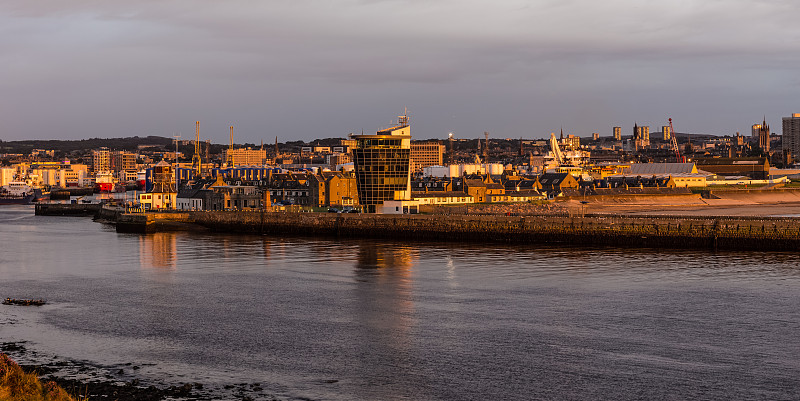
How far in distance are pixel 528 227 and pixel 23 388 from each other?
53.2 m

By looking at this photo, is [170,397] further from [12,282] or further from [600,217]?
[600,217]

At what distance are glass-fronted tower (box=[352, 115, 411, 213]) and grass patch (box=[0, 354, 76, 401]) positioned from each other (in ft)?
195

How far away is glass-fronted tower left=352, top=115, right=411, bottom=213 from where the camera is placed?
81000mm

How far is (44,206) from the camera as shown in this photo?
126312mm

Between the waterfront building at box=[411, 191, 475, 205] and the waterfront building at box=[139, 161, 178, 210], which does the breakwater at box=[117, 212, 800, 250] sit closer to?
the waterfront building at box=[139, 161, 178, 210]

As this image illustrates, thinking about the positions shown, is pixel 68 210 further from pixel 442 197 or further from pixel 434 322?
pixel 434 322

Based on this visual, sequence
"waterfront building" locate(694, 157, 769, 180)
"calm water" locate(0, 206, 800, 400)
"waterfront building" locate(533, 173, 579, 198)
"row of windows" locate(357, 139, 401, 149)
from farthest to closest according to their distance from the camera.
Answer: "waterfront building" locate(694, 157, 769, 180) → "waterfront building" locate(533, 173, 579, 198) → "row of windows" locate(357, 139, 401, 149) → "calm water" locate(0, 206, 800, 400)

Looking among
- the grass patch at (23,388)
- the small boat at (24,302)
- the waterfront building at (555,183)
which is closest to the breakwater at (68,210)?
the waterfront building at (555,183)

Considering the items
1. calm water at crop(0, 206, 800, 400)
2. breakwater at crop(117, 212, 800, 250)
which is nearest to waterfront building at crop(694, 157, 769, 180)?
breakwater at crop(117, 212, 800, 250)

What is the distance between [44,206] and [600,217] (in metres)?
87.3

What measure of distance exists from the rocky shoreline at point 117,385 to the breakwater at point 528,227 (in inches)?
1816

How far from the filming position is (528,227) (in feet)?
232

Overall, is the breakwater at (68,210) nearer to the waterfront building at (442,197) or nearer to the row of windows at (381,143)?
the waterfront building at (442,197)

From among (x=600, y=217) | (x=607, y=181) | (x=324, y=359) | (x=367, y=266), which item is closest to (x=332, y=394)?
(x=324, y=359)
